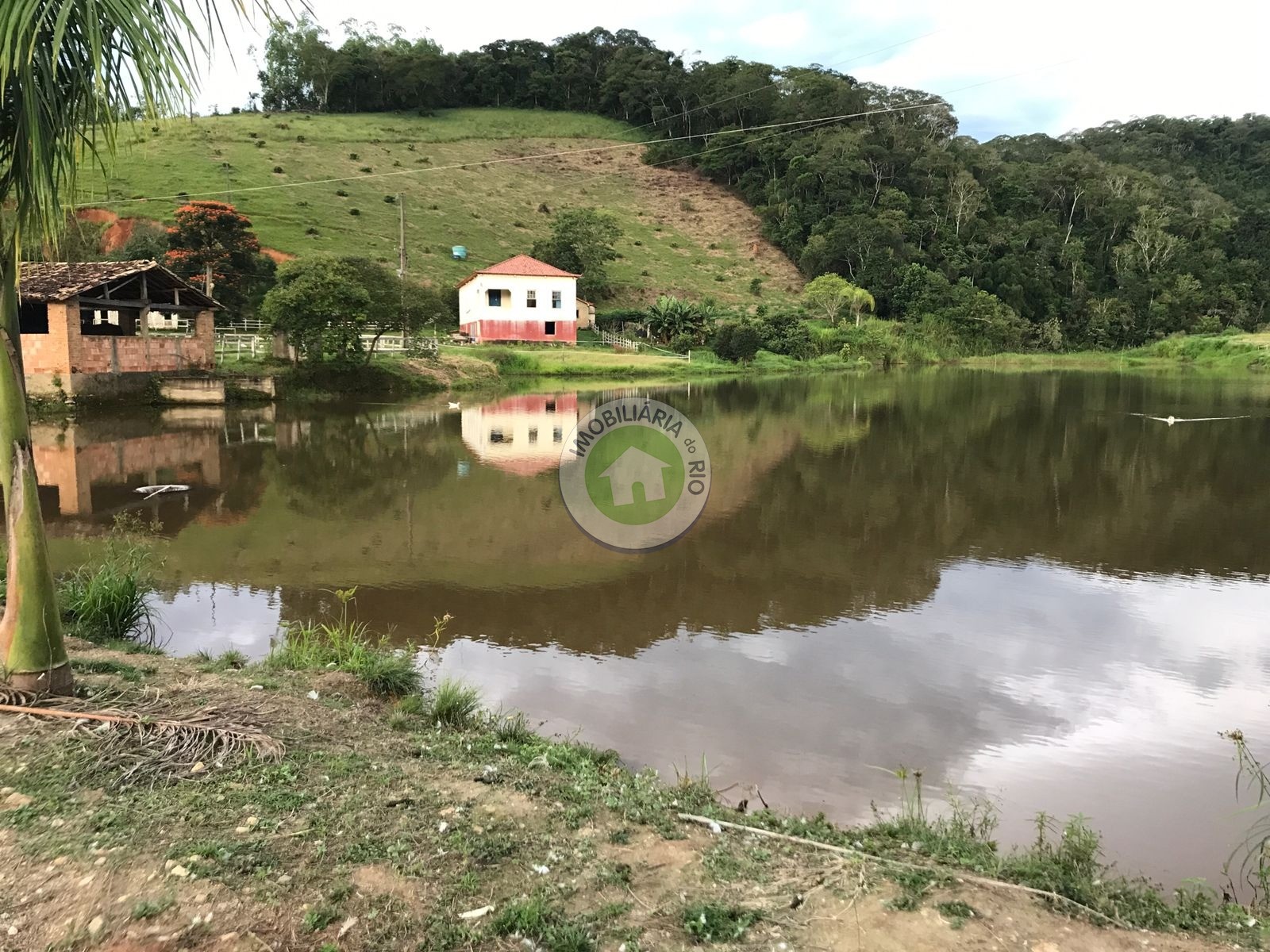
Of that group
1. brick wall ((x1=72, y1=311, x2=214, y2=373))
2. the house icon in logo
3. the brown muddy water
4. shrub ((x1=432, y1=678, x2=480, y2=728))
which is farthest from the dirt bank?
brick wall ((x1=72, y1=311, x2=214, y2=373))

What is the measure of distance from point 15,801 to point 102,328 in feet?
89.2

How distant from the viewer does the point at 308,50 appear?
8106 centimetres

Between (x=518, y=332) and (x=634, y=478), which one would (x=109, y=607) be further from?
(x=518, y=332)

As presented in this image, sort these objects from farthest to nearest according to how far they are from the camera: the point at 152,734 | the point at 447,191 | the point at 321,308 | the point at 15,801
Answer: the point at 447,191 < the point at 321,308 < the point at 152,734 < the point at 15,801

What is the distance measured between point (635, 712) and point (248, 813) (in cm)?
296

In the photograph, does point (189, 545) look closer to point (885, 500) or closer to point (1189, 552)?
point (885, 500)

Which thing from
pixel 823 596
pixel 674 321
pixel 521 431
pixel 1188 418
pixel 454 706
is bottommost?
pixel 823 596

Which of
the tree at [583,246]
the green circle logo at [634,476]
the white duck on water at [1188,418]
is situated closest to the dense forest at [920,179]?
the tree at [583,246]

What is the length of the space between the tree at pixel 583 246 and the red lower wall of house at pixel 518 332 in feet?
24.4

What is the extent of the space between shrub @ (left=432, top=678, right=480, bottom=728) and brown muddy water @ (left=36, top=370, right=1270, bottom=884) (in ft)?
1.92

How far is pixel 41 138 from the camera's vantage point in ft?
12.2

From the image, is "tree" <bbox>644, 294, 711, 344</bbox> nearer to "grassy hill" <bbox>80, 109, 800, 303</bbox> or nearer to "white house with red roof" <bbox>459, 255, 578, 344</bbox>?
"white house with red roof" <bbox>459, 255, 578, 344</bbox>

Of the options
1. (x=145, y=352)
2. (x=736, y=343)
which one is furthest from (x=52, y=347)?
(x=736, y=343)

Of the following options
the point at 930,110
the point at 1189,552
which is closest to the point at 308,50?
the point at 930,110
